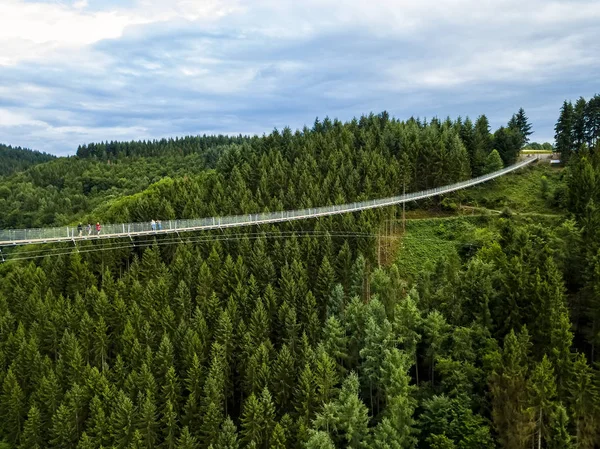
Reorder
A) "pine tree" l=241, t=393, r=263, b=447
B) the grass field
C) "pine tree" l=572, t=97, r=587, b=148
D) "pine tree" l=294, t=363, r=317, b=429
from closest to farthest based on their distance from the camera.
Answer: "pine tree" l=241, t=393, r=263, b=447, "pine tree" l=294, t=363, r=317, b=429, the grass field, "pine tree" l=572, t=97, r=587, b=148

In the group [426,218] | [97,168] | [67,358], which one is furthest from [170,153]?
[67,358]

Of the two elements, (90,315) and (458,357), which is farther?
(90,315)

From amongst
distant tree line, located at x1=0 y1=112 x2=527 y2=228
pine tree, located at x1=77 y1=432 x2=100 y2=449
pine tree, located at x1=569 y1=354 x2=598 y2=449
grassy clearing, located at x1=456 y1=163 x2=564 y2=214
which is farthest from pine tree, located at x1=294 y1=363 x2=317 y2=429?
grassy clearing, located at x1=456 y1=163 x2=564 y2=214

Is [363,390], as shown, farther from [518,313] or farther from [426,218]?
[426,218]

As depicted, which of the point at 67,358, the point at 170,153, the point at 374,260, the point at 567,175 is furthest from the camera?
the point at 170,153

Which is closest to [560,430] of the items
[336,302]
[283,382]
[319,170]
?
[283,382]

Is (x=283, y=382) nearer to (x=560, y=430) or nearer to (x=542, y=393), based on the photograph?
(x=542, y=393)

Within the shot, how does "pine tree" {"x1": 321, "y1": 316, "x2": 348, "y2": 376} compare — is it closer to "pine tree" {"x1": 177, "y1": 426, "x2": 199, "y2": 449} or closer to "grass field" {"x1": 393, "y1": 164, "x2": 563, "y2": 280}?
"pine tree" {"x1": 177, "y1": 426, "x2": 199, "y2": 449}
